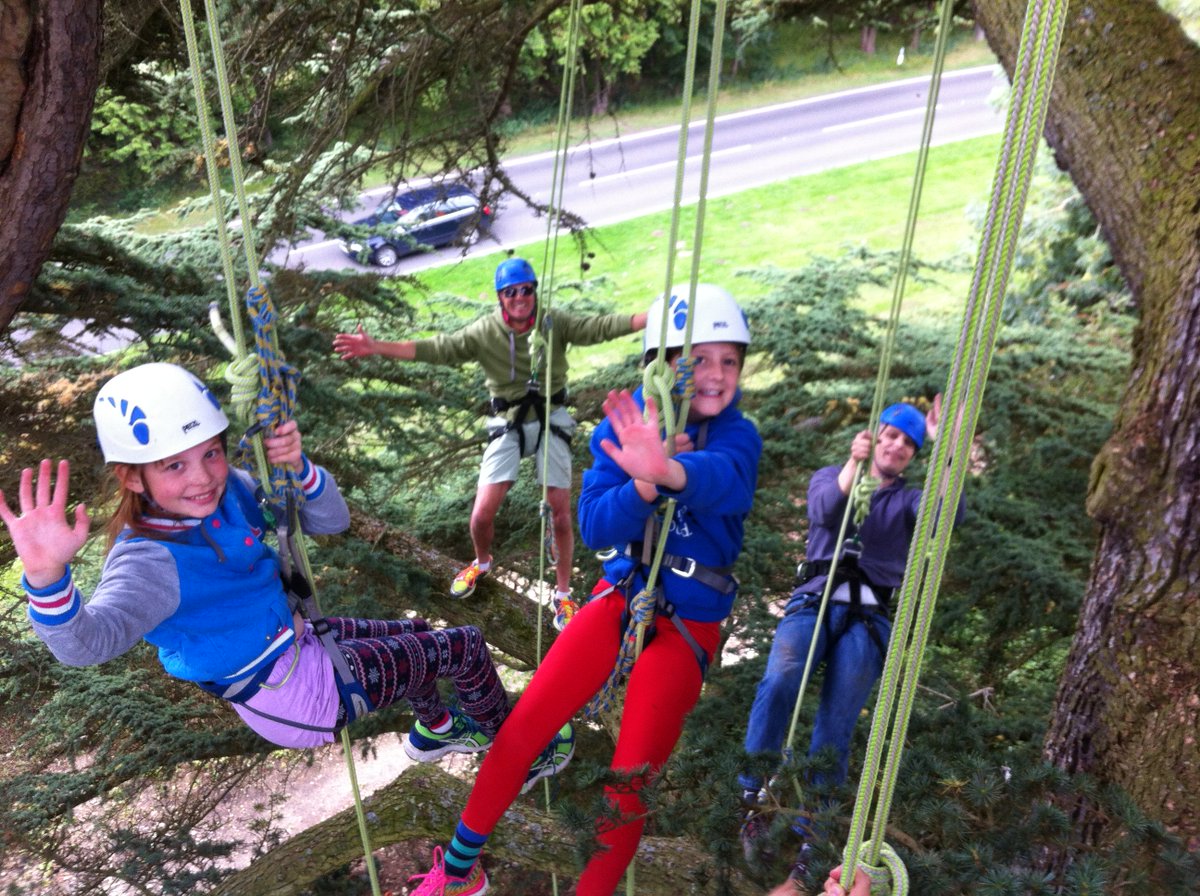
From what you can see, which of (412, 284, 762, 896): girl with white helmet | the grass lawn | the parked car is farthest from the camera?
the grass lawn

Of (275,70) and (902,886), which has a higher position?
(275,70)

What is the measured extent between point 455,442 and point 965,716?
9.58 feet

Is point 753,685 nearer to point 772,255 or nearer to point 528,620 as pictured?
point 528,620

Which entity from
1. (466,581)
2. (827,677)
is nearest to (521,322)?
(466,581)

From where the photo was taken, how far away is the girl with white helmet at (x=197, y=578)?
162cm

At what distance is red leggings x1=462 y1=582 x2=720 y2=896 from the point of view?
2232 mm

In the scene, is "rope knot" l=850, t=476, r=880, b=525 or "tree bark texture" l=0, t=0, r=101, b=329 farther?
"rope knot" l=850, t=476, r=880, b=525

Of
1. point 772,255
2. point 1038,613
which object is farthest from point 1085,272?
point 772,255

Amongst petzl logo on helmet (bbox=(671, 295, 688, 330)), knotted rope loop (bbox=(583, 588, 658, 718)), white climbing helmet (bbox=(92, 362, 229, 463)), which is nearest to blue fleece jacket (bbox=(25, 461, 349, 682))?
white climbing helmet (bbox=(92, 362, 229, 463))

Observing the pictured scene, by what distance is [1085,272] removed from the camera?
613 cm

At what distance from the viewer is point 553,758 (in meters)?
2.58

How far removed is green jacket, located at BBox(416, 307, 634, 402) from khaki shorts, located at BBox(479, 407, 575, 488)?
4.4 inches

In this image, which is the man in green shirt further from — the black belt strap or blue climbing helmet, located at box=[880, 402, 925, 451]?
blue climbing helmet, located at box=[880, 402, 925, 451]

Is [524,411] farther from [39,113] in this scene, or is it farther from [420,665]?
[39,113]
